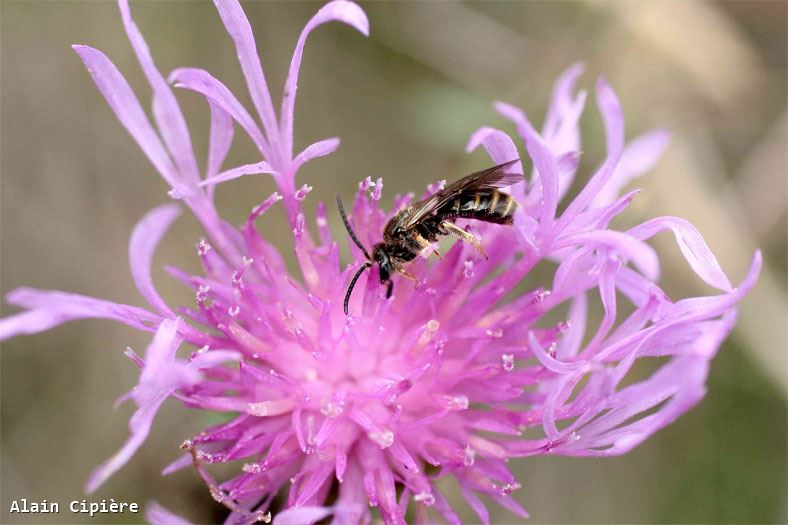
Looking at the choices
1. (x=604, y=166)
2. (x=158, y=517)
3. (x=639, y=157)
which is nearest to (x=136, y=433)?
(x=158, y=517)

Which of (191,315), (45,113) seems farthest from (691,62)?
(45,113)

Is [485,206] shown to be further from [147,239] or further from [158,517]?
[158,517]

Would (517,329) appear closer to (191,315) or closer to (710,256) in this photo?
(710,256)

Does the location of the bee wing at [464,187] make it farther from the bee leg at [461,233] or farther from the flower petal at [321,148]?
the flower petal at [321,148]

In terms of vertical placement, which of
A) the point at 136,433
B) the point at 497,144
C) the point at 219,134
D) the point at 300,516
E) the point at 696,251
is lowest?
the point at 300,516

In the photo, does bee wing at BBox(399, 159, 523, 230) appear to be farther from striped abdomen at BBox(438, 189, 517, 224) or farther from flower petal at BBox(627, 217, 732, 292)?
flower petal at BBox(627, 217, 732, 292)

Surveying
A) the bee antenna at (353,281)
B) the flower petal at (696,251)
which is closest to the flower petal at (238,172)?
the bee antenna at (353,281)
